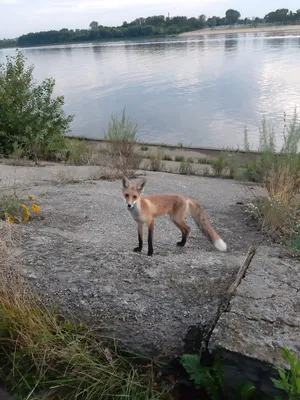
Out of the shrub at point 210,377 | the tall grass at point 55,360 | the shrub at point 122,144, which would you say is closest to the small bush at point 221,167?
the shrub at point 122,144

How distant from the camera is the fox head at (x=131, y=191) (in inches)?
159

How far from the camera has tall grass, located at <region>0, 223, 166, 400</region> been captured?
2.68 metres

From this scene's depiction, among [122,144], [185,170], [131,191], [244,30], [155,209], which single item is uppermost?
[244,30]

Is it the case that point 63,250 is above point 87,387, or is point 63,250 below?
above

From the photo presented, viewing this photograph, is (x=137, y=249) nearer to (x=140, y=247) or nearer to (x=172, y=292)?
(x=140, y=247)

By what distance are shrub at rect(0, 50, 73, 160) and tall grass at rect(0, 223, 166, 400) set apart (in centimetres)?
1012

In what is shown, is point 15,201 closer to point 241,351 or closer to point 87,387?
point 87,387

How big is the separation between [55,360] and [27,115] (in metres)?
12.3

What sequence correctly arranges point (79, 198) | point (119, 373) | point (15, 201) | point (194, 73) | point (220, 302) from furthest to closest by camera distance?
point (194, 73) < point (79, 198) < point (15, 201) < point (220, 302) < point (119, 373)

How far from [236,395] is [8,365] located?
5.67ft

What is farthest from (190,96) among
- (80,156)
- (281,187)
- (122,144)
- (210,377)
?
(210,377)

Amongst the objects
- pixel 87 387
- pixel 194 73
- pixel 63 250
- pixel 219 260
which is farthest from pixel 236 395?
pixel 194 73

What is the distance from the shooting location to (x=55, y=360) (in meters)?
2.86

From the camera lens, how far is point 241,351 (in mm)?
2547
